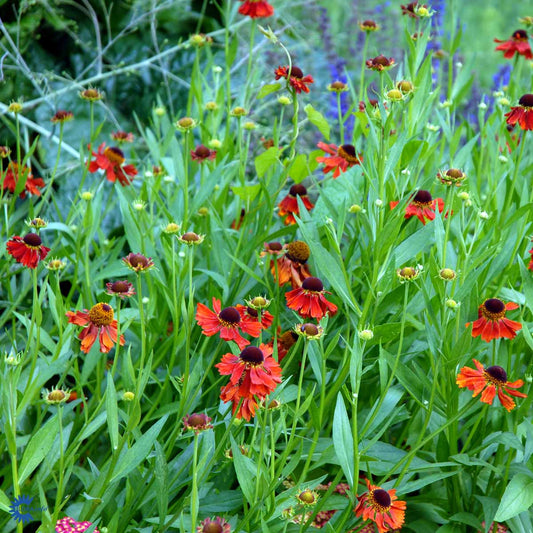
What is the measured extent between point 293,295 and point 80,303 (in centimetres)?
41

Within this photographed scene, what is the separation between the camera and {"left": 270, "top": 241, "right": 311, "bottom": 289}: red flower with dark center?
136cm

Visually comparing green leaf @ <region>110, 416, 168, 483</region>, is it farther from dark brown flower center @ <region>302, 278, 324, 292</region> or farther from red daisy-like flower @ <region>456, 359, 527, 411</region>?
red daisy-like flower @ <region>456, 359, 527, 411</region>

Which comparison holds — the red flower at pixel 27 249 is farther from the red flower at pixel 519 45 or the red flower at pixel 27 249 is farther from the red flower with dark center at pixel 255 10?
the red flower at pixel 519 45

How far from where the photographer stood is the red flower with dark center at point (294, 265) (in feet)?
4.47

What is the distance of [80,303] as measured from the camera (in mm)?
1393

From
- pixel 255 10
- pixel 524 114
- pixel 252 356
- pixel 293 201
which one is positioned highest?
pixel 255 10

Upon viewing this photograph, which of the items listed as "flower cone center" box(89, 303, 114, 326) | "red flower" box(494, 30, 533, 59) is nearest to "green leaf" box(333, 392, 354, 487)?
"flower cone center" box(89, 303, 114, 326)

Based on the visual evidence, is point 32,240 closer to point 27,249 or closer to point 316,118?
point 27,249

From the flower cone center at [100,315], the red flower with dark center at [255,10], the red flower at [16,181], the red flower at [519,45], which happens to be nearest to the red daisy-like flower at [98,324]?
the flower cone center at [100,315]

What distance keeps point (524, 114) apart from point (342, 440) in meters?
0.71

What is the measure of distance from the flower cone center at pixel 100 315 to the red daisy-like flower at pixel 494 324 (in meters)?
0.54

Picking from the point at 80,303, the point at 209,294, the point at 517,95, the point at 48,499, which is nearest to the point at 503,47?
the point at 517,95

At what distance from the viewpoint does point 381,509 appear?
1.06 m

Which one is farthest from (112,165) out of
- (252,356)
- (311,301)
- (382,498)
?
(382,498)
